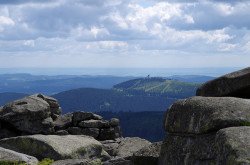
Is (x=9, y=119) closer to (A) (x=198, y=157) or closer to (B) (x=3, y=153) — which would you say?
(B) (x=3, y=153)

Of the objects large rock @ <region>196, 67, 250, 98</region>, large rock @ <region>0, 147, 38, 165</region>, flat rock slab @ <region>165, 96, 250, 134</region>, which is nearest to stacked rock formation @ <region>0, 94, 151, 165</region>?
large rock @ <region>0, 147, 38, 165</region>

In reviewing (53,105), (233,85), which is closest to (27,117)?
(53,105)

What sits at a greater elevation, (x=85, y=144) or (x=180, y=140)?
(x=180, y=140)

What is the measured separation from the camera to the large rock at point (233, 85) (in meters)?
22.9

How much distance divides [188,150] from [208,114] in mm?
2084

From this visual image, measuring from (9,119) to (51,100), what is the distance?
910cm

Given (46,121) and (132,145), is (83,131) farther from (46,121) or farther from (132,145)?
(132,145)

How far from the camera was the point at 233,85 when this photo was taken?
23.0 meters

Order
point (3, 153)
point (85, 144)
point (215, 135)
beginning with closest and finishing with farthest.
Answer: point (215, 135)
point (3, 153)
point (85, 144)

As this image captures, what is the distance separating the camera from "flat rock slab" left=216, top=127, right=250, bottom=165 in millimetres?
15023

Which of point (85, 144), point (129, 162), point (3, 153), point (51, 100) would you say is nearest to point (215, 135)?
point (129, 162)

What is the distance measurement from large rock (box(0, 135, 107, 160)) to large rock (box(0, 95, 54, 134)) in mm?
17258

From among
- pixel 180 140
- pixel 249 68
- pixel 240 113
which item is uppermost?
pixel 249 68

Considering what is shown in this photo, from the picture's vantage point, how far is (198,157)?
A: 1867 cm
